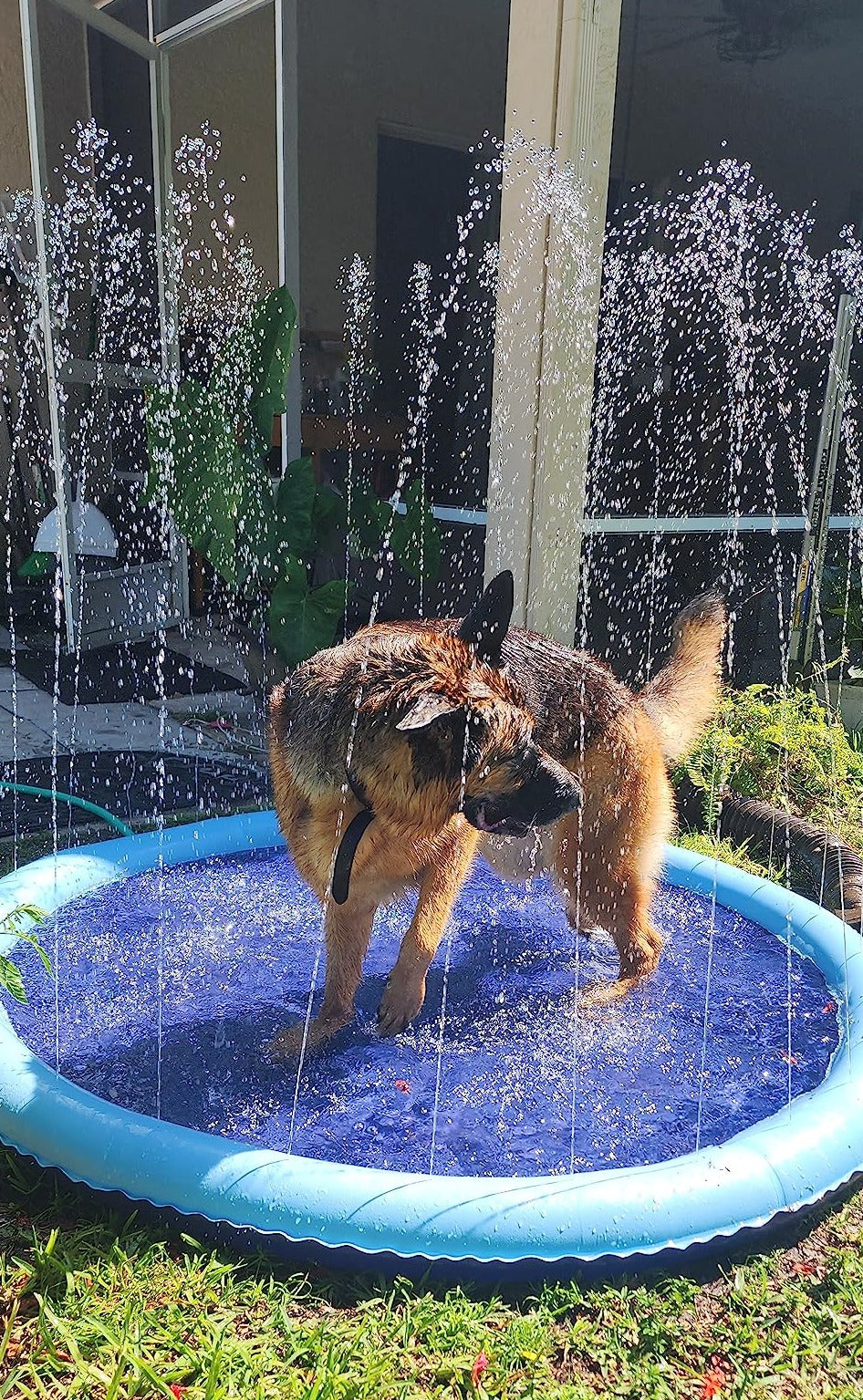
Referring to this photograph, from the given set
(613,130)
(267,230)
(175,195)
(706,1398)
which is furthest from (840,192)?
(706,1398)

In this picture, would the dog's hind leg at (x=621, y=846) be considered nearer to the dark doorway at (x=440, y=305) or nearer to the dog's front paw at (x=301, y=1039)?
the dog's front paw at (x=301, y=1039)

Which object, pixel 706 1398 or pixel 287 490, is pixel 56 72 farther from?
pixel 706 1398

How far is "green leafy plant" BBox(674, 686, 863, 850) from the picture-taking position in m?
5.55

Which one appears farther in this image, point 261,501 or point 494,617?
point 261,501

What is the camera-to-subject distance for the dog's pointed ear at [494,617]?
2.85 meters

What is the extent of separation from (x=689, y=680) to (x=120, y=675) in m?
5.61

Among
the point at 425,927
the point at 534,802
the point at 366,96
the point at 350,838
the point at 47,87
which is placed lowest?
the point at 425,927

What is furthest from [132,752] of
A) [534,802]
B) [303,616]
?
[534,802]

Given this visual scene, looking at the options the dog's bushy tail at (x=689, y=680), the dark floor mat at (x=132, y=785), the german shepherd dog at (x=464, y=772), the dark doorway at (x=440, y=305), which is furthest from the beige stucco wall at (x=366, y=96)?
the german shepherd dog at (x=464, y=772)

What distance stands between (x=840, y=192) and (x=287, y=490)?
4734 mm

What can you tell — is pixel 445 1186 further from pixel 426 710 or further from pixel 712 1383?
pixel 426 710

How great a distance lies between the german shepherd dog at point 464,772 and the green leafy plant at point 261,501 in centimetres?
277

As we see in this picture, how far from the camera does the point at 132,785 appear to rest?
5887 mm

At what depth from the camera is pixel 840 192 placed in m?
7.38
